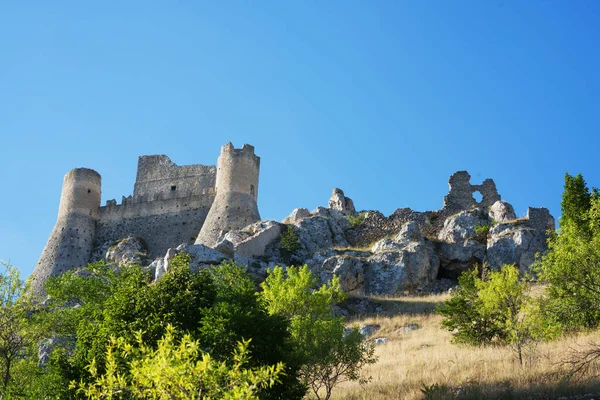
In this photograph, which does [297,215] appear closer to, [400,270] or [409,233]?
[409,233]

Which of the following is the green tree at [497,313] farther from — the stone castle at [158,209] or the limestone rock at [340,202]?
the stone castle at [158,209]

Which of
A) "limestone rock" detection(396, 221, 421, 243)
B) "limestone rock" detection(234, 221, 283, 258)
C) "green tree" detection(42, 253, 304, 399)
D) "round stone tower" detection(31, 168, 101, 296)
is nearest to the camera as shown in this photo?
"green tree" detection(42, 253, 304, 399)

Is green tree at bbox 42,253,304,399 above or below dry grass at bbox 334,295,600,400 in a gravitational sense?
above

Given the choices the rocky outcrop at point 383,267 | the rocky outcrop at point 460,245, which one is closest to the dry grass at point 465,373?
the rocky outcrop at point 383,267

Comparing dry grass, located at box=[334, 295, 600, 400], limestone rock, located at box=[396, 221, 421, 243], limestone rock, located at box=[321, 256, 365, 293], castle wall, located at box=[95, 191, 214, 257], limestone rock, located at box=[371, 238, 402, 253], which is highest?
castle wall, located at box=[95, 191, 214, 257]

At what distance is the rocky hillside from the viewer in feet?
107

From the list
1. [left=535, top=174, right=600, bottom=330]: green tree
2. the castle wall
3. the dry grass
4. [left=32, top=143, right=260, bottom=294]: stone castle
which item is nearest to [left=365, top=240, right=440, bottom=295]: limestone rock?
the dry grass

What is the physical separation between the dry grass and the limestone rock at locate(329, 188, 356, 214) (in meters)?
18.9

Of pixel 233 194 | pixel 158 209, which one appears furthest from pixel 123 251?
pixel 233 194

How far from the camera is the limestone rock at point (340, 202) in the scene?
42031 millimetres

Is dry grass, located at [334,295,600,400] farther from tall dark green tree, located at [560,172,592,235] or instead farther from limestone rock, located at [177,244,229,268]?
limestone rock, located at [177,244,229,268]

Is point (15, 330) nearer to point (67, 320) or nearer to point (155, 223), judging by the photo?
point (67, 320)

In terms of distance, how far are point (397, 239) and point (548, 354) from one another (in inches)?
686

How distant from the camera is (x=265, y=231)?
3584 cm
